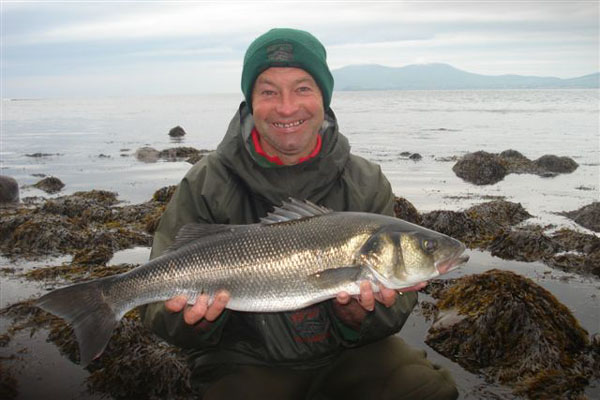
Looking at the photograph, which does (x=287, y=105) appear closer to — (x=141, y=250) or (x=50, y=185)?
(x=141, y=250)

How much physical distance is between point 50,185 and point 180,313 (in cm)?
1554

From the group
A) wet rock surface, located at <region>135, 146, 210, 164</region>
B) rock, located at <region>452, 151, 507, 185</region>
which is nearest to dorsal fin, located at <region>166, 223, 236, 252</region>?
rock, located at <region>452, 151, 507, 185</region>

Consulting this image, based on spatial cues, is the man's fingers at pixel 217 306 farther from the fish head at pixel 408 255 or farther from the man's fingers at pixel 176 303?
the fish head at pixel 408 255

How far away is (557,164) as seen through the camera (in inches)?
778

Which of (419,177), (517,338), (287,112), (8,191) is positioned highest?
(287,112)

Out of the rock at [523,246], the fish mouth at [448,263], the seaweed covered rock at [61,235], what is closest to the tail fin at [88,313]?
the fish mouth at [448,263]

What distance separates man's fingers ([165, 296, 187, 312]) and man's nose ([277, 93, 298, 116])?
6.02 feet

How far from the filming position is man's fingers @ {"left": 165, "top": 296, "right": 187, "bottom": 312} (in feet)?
13.0

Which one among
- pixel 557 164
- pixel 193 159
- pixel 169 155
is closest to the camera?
pixel 557 164

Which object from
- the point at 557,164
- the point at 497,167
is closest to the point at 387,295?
the point at 497,167

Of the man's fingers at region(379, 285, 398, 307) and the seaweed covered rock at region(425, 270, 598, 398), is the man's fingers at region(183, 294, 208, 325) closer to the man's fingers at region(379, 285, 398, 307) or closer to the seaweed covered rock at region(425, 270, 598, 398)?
the man's fingers at region(379, 285, 398, 307)

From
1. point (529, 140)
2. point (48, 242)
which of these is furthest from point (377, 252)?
point (529, 140)

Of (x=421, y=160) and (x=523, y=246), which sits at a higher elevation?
(x=421, y=160)

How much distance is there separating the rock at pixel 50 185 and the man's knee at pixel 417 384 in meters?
15.6
